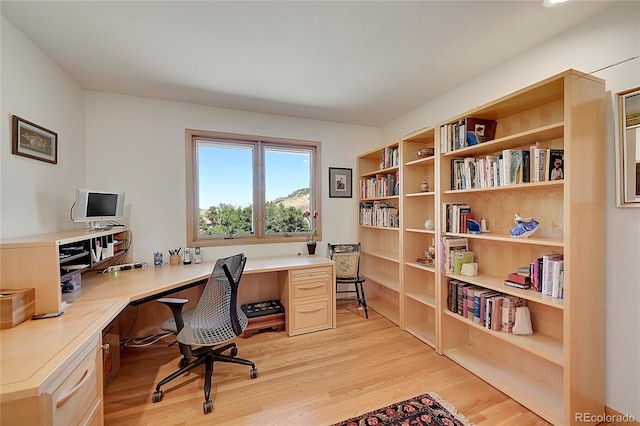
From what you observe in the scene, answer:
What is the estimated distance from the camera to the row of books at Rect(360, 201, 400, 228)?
127 inches

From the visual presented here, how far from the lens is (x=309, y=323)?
2.89 meters

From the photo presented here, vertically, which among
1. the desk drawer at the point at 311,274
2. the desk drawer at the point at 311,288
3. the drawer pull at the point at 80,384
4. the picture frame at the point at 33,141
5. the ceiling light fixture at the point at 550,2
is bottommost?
the desk drawer at the point at 311,288

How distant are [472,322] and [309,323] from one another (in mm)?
1581

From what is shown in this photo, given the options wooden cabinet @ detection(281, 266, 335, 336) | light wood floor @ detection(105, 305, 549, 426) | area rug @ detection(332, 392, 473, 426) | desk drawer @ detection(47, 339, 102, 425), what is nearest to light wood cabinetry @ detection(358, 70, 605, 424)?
light wood floor @ detection(105, 305, 549, 426)

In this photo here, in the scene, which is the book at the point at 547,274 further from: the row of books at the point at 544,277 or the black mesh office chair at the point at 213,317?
the black mesh office chair at the point at 213,317

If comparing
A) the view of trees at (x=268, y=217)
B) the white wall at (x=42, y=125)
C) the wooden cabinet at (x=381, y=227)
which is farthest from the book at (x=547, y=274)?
the white wall at (x=42, y=125)

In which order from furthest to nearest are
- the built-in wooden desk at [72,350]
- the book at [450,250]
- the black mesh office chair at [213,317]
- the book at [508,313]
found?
the book at [450,250]
the book at [508,313]
the black mesh office chair at [213,317]
the built-in wooden desk at [72,350]

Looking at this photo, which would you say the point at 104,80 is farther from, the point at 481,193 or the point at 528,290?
the point at 528,290

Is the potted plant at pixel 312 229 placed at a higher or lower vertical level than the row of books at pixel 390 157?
lower

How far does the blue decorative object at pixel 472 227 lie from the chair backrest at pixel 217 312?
198 cm

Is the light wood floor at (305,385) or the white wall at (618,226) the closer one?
the white wall at (618,226)

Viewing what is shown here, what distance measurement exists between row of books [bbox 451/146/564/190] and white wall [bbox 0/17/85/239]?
10.9ft

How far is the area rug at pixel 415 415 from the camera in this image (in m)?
1.65

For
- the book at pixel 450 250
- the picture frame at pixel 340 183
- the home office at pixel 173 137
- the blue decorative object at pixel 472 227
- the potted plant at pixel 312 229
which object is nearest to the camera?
the home office at pixel 173 137
